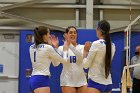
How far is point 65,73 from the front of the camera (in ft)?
16.1

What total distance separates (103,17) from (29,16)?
191 cm

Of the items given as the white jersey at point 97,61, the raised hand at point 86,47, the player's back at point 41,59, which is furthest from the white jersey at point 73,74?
the white jersey at point 97,61

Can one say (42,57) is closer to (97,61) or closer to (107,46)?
(97,61)

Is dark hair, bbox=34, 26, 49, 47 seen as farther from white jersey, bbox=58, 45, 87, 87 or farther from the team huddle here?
white jersey, bbox=58, 45, 87, 87

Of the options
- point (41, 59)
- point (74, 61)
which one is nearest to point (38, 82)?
point (41, 59)

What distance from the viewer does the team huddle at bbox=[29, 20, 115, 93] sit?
3.96 m

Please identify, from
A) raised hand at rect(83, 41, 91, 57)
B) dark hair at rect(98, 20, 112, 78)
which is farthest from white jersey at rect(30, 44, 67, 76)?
dark hair at rect(98, 20, 112, 78)

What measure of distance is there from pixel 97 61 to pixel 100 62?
0.13 feet

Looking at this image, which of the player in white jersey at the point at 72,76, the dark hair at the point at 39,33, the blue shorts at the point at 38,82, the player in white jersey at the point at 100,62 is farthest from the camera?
the player in white jersey at the point at 72,76

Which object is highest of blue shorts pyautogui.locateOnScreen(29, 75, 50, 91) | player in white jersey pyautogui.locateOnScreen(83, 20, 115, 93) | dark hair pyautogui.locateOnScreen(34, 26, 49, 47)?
dark hair pyautogui.locateOnScreen(34, 26, 49, 47)

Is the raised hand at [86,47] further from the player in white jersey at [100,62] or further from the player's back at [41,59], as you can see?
the player's back at [41,59]

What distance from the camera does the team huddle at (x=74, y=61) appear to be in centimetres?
396

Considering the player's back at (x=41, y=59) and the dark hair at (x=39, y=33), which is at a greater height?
the dark hair at (x=39, y=33)

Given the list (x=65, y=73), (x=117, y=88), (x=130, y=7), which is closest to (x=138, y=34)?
(x=130, y=7)
